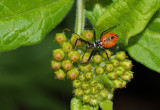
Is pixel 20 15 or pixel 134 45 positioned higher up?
pixel 20 15

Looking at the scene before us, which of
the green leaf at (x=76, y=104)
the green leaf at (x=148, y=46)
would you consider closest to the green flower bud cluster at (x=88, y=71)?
the green leaf at (x=76, y=104)

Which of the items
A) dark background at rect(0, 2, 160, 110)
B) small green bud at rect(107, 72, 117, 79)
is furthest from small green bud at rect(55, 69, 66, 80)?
dark background at rect(0, 2, 160, 110)

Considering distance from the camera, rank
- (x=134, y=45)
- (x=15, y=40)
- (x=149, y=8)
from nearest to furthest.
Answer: (x=149, y=8) < (x=15, y=40) < (x=134, y=45)

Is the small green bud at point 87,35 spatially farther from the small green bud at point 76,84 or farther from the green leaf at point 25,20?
the small green bud at point 76,84

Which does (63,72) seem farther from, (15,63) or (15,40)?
(15,63)

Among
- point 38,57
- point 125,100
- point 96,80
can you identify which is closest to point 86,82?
point 96,80

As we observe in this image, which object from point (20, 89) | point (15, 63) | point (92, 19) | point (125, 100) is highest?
point (92, 19)

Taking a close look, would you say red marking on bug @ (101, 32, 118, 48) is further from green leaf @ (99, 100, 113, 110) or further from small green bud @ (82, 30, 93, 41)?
green leaf @ (99, 100, 113, 110)
